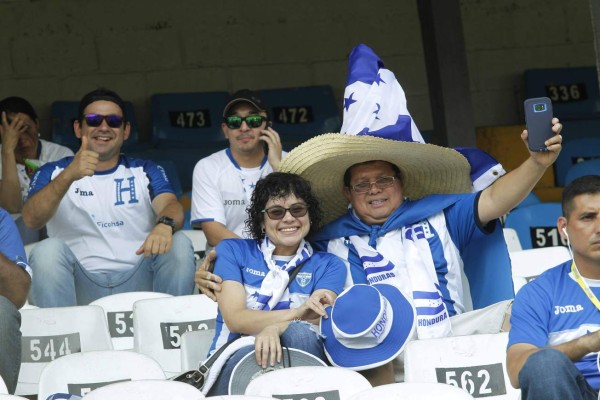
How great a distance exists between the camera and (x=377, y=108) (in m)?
4.93

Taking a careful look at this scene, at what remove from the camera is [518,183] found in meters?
4.39

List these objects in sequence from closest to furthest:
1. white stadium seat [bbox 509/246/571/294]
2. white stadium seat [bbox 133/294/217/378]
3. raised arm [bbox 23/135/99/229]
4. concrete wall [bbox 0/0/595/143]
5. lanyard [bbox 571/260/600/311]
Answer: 1. lanyard [bbox 571/260/600/311]
2. white stadium seat [bbox 133/294/217/378]
3. raised arm [bbox 23/135/99/229]
4. white stadium seat [bbox 509/246/571/294]
5. concrete wall [bbox 0/0/595/143]

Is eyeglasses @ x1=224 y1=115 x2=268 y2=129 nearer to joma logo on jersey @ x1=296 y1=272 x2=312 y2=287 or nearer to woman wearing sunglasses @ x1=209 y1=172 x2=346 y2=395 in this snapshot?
woman wearing sunglasses @ x1=209 y1=172 x2=346 y2=395

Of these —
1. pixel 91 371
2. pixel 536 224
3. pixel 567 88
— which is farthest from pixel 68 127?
pixel 91 371

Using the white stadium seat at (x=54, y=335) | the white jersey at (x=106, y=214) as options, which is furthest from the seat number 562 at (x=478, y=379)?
the white jersey at (x=106, y=214)

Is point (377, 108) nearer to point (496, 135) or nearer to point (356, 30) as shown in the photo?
point (496, 135)

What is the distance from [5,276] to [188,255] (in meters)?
1.27

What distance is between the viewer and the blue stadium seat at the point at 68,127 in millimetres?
8602

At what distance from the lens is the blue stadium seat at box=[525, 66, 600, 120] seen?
31.7 feet

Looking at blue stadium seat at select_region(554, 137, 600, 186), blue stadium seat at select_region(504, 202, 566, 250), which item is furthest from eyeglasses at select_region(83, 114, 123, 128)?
blue stadium seat at select_region(554, 137, 600, 186)

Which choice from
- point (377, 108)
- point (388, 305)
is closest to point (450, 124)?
point (377, 108)

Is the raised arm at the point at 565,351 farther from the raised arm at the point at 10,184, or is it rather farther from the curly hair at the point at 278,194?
the raised arm at the point at 10,184

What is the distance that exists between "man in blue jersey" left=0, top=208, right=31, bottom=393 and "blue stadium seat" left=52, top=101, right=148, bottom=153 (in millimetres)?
3744

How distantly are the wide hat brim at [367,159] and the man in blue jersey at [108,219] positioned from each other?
0.93 meters
